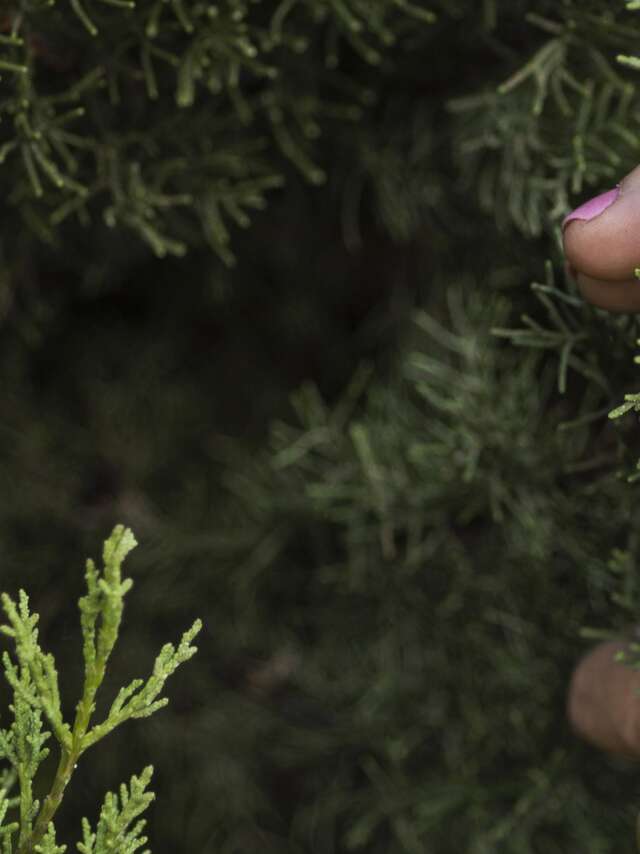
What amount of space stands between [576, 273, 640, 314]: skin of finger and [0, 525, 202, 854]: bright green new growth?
295 millimetres

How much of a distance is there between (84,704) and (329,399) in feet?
2.24

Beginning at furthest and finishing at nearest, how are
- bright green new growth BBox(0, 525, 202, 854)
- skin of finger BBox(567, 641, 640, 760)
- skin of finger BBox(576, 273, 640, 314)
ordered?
skin of finger BBox(567, 641, 640, 760), skin of finger BBox(576, 273, 640, 314), bright green new growth BBox(0, 525, 202, 854)

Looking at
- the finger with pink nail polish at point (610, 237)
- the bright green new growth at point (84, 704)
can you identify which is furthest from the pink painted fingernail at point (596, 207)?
the bright green new growth at point (84, 704)

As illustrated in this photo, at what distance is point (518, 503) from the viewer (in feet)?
2.78

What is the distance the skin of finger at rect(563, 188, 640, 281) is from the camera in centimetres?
54

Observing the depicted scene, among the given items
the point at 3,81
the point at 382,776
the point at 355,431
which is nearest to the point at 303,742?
the point at 382,776

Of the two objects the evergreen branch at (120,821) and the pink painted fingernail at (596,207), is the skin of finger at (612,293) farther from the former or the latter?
the evergreen branch at (120,821)

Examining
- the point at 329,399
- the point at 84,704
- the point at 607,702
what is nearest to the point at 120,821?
the point at 84,704

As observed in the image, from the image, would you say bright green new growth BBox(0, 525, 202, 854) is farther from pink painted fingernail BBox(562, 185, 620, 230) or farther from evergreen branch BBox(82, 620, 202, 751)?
pink painted fingernail BBox(562, 185, 620, 230)

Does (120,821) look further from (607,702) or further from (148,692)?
(607,702)

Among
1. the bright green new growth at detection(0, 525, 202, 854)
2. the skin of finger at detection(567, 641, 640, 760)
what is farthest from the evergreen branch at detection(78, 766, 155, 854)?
the skin of finger at detection(567, 641, 640, 760)

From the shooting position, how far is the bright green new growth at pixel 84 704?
1.55ft

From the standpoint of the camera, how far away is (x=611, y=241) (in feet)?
1.79

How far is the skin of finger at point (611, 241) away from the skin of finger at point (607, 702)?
0.29 metres
